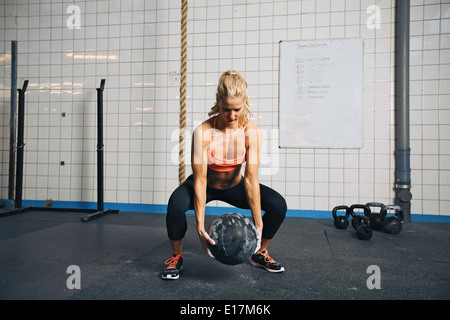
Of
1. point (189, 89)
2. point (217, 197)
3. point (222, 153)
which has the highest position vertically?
point (189, 89)

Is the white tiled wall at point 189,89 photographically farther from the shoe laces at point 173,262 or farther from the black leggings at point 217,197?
the shoe laces at point 173,262

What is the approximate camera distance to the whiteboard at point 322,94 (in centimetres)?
308

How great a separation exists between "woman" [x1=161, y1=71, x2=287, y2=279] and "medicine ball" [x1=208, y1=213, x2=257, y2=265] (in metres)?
0.08

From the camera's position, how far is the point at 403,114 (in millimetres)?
2910

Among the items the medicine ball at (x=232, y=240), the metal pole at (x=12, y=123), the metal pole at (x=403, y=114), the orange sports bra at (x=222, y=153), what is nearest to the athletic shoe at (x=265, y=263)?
the medicine ball at (x=232, y=240)

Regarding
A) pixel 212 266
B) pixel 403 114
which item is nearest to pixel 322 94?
pixel 403 114

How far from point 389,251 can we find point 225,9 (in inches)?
114

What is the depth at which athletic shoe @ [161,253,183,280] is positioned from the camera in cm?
147

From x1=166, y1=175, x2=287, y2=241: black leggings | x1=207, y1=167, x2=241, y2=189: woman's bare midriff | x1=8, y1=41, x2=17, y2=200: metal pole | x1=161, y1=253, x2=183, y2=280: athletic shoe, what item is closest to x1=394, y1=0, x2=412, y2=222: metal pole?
x1=166, y1=175, x2=287, y2=241: black leggings

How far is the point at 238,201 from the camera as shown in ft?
5.38

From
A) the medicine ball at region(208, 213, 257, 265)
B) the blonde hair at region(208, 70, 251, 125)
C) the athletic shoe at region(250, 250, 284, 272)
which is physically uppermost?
the blonde hair at region(208, 70, 251, 125)

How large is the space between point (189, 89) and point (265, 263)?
7.65 ft

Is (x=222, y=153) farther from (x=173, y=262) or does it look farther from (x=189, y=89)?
(x=189, y=89)

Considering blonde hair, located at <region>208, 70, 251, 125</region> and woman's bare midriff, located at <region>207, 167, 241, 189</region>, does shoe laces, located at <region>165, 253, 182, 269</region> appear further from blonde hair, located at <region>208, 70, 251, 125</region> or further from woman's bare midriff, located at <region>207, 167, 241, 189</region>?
blonde hair, located at <region>208, 70, 251, 125</region>
